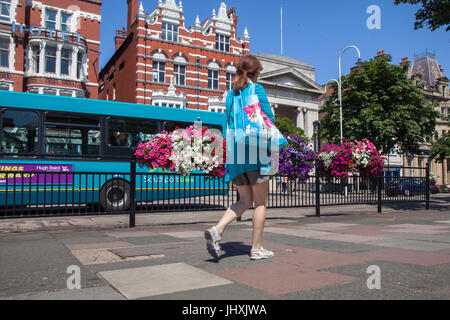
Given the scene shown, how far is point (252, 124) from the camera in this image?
3.59 metres

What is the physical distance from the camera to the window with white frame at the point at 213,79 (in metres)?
34.1

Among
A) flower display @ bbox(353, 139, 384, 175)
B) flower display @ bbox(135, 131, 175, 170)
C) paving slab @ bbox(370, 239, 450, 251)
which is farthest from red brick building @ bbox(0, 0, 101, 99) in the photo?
paving slab @ bbox(370, 239, 450, 251)

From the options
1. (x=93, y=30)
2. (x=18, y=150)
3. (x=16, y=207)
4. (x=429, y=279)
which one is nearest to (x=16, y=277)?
(x=429, y=279)

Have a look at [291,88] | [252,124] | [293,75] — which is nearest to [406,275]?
[252,124]

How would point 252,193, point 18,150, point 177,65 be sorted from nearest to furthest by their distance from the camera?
point 252,193 → point 18,150 → point 177,65

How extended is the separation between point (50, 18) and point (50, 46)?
9.39 feet

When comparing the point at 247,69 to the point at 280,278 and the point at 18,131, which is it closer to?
the point at 280,278

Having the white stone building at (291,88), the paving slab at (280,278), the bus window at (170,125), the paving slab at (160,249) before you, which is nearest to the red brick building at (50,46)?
the bus window at (170,125)

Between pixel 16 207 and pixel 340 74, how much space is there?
28271mm

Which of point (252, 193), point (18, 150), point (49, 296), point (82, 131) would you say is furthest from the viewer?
point (82, 131)

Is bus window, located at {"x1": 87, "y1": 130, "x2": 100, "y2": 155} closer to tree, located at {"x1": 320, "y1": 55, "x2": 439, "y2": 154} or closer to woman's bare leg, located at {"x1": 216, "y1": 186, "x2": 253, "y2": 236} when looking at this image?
woman's bare leg, located at {"x1": 216, "y1": 186, "x2": 253, "y2": 236}

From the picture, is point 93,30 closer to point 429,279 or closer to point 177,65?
point 177,65

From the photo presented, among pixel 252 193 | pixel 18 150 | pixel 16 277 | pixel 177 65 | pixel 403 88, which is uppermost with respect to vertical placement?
pixel 177 65
